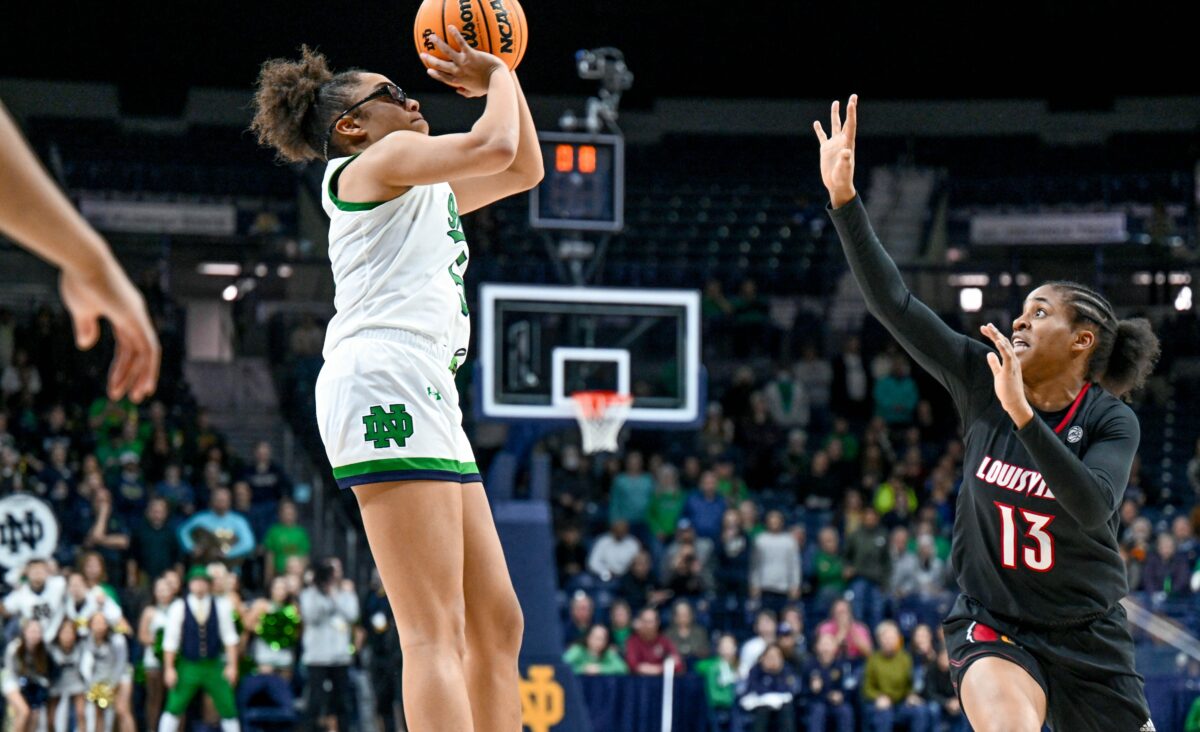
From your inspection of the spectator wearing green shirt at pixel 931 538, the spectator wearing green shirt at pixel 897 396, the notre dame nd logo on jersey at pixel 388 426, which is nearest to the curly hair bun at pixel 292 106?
the notre dame nd logo on jersey at pixel 388 426

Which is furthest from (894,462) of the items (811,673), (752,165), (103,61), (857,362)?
(103,61)

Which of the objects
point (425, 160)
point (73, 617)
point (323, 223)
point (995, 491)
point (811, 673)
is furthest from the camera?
point (323, 223)

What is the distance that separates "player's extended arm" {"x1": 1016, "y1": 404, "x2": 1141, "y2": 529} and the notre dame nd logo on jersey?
5.52 ft

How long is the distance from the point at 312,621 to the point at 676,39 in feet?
43.6

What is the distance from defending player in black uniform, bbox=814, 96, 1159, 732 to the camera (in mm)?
4438

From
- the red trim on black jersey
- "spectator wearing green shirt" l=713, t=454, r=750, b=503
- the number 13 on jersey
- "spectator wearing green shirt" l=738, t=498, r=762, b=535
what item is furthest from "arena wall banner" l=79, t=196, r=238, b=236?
the number 13 on jersey

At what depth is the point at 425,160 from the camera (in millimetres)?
3977

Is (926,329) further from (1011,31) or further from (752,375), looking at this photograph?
(1011,31)

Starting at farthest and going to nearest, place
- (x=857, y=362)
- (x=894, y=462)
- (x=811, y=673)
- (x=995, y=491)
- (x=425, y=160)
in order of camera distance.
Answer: (x=857, y=362)
(x=894, y=462)
(x=811, y=673)
(x=995, y=491)
(x=425, y=160)

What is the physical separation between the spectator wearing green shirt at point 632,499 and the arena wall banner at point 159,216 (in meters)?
8.03

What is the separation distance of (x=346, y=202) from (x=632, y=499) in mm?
12546

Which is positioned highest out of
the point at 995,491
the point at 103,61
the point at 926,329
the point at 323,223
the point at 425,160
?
the point at 103,61

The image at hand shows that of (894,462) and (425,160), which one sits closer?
(425,160)

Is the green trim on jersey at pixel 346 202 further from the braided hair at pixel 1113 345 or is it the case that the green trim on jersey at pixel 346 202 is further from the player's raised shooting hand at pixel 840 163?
the braided hair at pixel 1113 345
